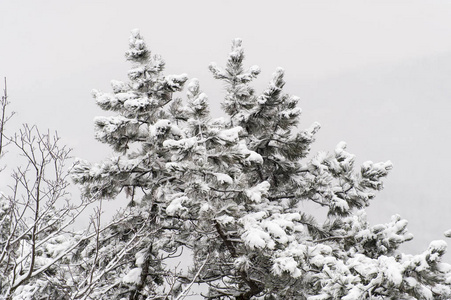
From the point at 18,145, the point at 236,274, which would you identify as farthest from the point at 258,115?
the point at 18,145

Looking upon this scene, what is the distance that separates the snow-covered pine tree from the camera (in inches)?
266

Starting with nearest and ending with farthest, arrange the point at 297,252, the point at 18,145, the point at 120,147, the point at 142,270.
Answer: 1. the point at 18,145
2. the point at 297,252
3. the point at 142,270
4. the point at 120,147

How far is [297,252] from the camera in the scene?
275 inches

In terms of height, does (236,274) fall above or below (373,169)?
below

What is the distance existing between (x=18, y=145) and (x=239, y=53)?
24.0 feet

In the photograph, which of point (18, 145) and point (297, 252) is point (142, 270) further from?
point (18, 145)

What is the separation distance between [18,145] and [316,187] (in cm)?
752

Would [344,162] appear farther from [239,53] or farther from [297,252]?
[239,53]

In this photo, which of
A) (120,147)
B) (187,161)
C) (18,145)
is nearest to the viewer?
(18,145)

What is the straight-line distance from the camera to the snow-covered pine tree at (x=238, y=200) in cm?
676

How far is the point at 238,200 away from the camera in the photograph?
8.94 m

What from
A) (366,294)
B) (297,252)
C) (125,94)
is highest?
(125,94)

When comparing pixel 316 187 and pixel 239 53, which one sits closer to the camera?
pixel 316 187

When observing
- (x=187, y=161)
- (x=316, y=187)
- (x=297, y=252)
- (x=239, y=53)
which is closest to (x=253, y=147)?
(x=316, y=187)
